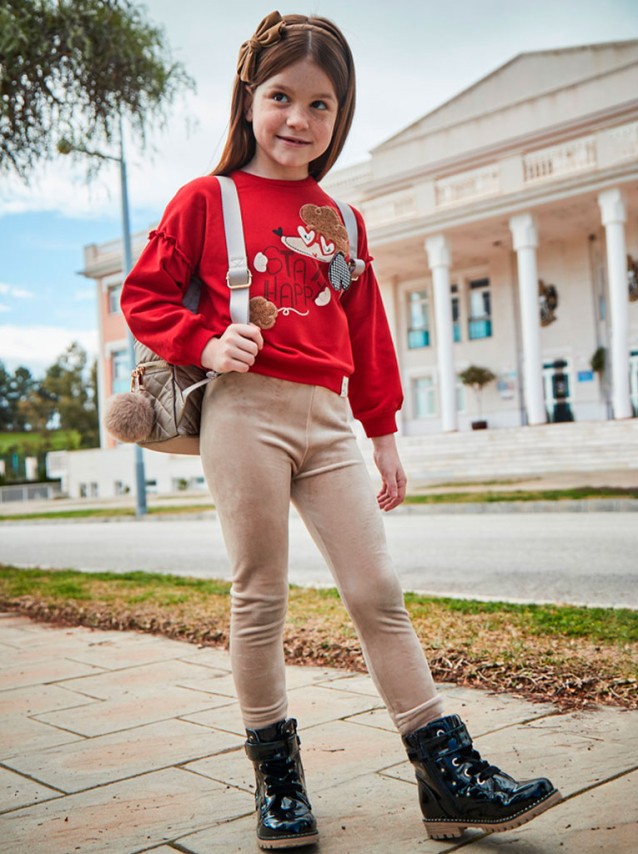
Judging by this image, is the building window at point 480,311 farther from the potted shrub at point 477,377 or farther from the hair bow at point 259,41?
the hair bow at point 259,41

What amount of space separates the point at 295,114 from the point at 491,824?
1.77 m

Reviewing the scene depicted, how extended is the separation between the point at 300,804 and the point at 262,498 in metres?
0.73

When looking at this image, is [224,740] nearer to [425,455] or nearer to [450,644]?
[450,644]

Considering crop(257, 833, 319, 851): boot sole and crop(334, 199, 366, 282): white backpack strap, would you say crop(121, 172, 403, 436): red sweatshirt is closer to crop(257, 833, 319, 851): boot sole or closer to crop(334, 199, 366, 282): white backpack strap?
crop(334, 199, 366, 282): white backpack strap

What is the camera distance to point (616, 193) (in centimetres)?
2627

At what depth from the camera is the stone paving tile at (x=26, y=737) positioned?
3.01 meters

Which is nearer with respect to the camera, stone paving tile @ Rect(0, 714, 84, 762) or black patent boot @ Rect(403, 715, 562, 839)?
black patent boot @ Rect(403, 715, 562, 839)

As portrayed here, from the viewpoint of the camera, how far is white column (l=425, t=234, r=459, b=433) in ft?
96.9

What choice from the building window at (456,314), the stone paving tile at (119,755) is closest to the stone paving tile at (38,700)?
the stone paving tile at (119,755)

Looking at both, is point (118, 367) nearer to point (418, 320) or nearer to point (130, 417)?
point (418, 320)

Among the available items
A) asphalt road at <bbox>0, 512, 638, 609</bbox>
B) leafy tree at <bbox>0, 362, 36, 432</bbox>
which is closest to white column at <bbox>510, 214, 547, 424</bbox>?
asphalt road at <bbox>0, 512, 638, 609</bbox>

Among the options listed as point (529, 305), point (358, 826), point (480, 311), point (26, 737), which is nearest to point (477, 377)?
point (480, 311)

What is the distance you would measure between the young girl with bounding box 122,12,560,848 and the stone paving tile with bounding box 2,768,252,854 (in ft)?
0.75

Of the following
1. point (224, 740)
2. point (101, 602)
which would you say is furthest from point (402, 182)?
point (224, 740)
